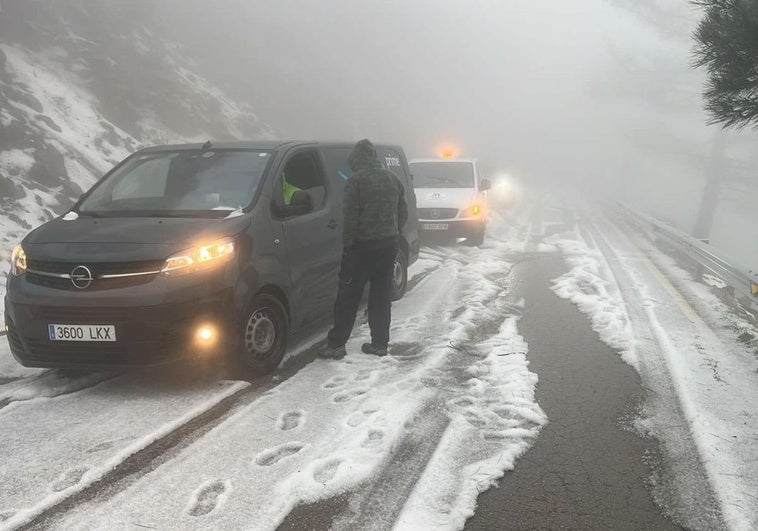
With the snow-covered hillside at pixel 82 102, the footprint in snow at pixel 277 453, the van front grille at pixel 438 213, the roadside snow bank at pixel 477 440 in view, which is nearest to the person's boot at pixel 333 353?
the roadside snow bank at pixel 477 440

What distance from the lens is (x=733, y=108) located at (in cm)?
516

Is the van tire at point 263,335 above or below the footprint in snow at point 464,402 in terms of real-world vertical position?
above

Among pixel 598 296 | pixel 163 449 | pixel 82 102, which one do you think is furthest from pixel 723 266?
pixel 82 102

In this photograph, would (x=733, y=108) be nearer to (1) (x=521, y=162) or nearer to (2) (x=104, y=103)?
(2) (x=104, y=103)

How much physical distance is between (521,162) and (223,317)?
72174mm

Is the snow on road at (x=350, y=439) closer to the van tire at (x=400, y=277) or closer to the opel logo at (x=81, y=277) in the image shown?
the opel logo at (x=81, y=277)

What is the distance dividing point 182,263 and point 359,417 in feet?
5.18

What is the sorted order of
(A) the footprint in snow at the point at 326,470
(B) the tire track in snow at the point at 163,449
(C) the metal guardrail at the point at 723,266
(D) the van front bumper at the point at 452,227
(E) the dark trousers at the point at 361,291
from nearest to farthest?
(B) the tire track in snow at the point at 163,449 → (A) the footprint in snow at the point at 326,470 → (E) the dark trousers at the point at 361,291 → (C) the metal guardrail at the point at 723,266 → (D) the van front bumper at the point at 452,227

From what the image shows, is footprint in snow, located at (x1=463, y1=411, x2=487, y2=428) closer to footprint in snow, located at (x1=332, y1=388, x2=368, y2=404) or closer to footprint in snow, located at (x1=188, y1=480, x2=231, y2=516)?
footprint in snow, located at (x1=332, y1=388, x2=368, y2=404)

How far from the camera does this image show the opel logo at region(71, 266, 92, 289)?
3.91 m

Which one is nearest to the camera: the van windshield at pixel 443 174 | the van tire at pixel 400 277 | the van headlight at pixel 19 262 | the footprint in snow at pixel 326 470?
the footprint in snow at pixel 326 470

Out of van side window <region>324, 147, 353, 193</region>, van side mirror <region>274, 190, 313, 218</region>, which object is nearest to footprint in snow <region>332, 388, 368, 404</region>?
van side mirror <region>274, 190, 313, 218</region>

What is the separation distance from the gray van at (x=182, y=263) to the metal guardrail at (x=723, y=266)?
15.2 feet

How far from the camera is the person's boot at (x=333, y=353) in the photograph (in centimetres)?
505
